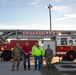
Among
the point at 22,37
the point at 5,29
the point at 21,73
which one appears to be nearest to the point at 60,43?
the point at 22,37

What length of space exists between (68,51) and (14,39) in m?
4.92

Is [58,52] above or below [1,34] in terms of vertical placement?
below

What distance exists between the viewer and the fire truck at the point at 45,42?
24.5m

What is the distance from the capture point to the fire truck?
24550mm

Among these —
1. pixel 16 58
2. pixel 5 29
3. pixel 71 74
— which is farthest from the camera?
pixel 5 29

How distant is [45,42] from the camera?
24250 mm

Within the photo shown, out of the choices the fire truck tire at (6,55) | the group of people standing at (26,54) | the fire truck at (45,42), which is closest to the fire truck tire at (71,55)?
the fire truck at (45,42)

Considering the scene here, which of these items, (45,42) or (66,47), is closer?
(45,42)

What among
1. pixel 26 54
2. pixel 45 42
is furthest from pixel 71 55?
pixel 26 54

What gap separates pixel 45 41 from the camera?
79.8 ft

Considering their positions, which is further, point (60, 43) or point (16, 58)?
point (60, 43)

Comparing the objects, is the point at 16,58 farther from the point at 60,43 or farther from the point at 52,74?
the point at 60,43

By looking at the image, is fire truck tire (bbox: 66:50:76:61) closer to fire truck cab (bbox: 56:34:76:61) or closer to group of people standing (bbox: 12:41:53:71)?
fire truck cab (bbox: 56:34:76:61)

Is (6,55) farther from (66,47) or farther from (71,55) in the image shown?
(71,55)
